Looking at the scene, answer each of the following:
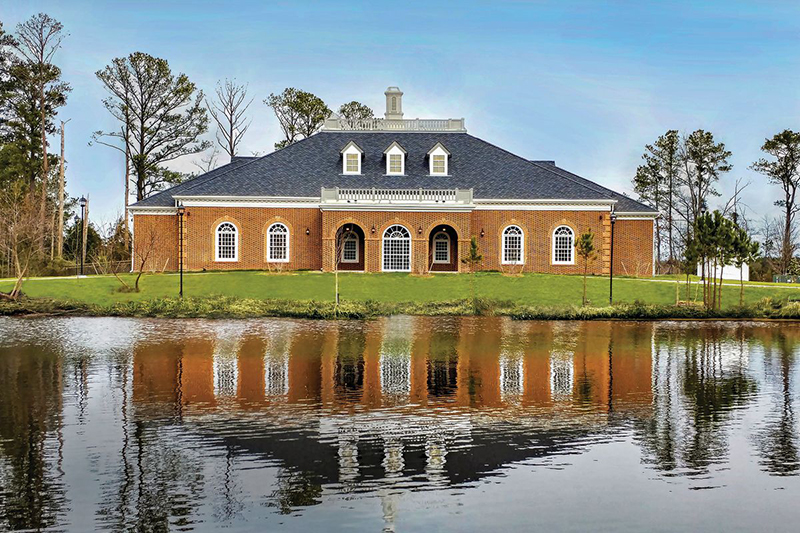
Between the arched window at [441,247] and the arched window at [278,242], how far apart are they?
8.49 m

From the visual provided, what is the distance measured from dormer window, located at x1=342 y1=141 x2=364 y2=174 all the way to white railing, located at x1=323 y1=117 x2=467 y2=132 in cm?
409

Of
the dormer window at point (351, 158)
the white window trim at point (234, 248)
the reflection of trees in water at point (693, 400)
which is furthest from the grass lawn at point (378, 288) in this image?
the reflection of trees in water at point (693, 400)

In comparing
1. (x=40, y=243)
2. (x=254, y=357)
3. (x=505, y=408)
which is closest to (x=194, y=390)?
(x=254, y=357)

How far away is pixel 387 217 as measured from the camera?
41.6 m

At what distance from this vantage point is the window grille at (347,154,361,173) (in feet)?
148

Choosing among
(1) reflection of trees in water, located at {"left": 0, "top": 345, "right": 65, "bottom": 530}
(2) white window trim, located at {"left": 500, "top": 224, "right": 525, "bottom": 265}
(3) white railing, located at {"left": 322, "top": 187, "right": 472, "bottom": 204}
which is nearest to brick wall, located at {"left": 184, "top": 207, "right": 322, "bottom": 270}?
(3) white railing, located at {"left": 322, "top": 187, "right": 472, "bottom": 204}

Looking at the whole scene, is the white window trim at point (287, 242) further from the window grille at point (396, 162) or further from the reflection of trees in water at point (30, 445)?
the reflection of trees in water at point (30, 445)

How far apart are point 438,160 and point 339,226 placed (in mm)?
7861

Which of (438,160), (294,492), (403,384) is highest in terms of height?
(438,160)

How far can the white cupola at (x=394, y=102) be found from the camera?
5103 cm

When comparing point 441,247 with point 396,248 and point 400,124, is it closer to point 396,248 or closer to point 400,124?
point 396,248

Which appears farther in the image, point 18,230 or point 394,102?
point 394,102

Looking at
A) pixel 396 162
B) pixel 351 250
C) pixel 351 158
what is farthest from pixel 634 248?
pixel 351 158

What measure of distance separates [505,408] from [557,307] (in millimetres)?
17891
